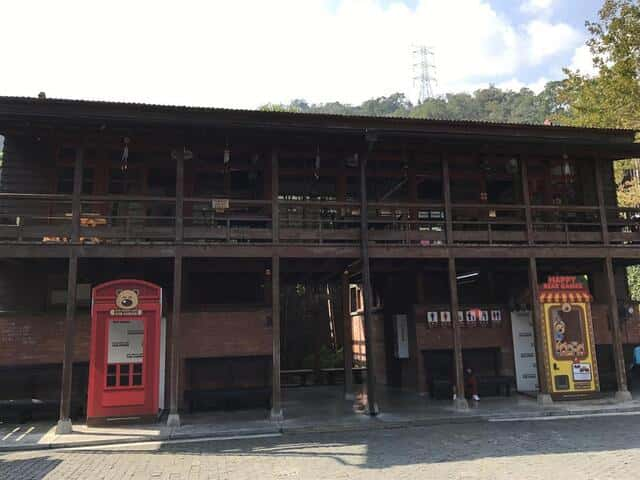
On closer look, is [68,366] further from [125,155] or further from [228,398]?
[125,155]

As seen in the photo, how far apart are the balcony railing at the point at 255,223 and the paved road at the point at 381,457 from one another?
473 centimetres

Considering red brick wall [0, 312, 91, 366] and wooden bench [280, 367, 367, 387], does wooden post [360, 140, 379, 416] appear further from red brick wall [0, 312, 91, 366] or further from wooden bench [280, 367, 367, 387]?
red brick wall [0, 312, 91, 366]

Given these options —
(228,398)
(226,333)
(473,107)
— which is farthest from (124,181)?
(473,107)

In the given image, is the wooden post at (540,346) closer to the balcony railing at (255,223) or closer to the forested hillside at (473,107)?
the balcony railing at (255,223)

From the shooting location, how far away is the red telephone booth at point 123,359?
11.2 m

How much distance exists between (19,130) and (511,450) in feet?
41.5

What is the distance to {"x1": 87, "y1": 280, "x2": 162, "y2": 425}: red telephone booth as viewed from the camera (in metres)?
11.2

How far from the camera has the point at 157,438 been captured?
10055mm

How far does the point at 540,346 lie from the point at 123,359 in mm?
10365

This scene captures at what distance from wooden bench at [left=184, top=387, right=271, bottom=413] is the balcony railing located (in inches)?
152

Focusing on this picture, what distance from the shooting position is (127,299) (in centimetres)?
1148

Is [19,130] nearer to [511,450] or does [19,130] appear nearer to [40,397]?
[40,397]

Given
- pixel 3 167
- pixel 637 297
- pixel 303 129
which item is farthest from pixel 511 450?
pixel 637 297

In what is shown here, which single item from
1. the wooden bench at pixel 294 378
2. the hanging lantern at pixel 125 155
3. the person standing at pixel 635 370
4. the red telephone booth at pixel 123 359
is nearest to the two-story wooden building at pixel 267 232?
the hanging lantern at pixel 125 155
